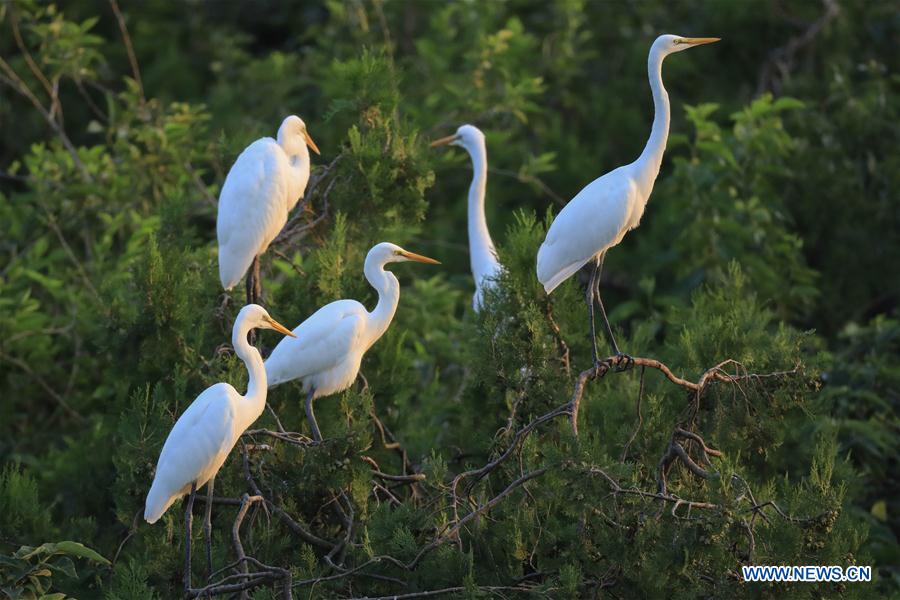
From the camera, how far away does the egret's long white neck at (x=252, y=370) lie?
426 centimetres

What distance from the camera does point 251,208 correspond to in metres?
5.32

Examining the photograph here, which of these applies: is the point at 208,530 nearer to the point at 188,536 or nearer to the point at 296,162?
the point at 188,536

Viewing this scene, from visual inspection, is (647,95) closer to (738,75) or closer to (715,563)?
(738,75)

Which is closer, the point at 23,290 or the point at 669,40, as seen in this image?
the point at 669,40

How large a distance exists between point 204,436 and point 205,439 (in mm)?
11

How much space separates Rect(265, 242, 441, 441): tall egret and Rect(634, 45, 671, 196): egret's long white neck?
0.92 m

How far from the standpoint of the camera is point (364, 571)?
4.02 m

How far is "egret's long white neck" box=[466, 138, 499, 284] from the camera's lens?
6.07m

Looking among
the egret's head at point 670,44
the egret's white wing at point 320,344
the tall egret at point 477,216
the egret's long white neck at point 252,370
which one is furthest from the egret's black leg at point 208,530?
the egret's head at point 670,44

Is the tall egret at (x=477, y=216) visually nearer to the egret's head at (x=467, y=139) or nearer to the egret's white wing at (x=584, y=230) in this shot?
the egret's head at (x=467, y=139)

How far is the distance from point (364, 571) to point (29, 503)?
149 cm

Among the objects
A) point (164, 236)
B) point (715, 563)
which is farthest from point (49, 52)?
point (715, 563)

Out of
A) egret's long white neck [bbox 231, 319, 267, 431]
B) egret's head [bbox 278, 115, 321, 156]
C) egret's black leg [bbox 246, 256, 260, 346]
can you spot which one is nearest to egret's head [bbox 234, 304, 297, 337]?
egret's long white neck [bbox 231, 319, 267, 431]

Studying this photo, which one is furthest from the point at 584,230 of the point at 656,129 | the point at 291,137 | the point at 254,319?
the point at 291,137
